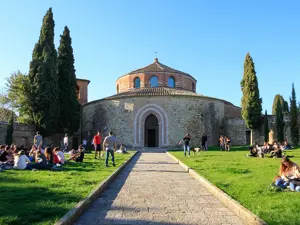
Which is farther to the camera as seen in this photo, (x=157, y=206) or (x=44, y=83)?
(x=44, y=83)

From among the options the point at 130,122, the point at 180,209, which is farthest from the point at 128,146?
the point at 180,209

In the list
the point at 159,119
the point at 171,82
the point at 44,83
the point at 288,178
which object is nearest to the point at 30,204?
the point at 288,178

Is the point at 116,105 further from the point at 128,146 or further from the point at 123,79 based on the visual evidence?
the point at 123,79

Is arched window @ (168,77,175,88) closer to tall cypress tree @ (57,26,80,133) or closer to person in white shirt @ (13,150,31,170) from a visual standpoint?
tall cypress tree @ (57,26,80,133)

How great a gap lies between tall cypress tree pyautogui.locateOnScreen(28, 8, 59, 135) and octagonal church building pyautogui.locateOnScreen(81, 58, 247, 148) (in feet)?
21.0

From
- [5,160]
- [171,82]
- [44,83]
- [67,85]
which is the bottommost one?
[5,160]

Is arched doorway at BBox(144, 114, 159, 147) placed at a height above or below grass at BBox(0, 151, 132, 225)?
above

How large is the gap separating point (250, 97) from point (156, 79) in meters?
12.3

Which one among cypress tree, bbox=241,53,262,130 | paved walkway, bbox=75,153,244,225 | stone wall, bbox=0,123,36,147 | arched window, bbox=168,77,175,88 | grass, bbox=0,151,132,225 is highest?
arched window, bbox=168,77,175,88

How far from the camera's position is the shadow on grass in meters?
5.27

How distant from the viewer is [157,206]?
265 inches

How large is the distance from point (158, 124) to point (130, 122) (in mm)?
3161

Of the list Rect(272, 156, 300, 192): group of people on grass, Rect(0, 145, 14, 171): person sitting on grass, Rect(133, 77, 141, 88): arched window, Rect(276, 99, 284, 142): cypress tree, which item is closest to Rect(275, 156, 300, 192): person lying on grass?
Rect(272, 156, 300, 192): group of people on grass

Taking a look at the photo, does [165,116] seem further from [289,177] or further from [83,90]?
[289,177]
